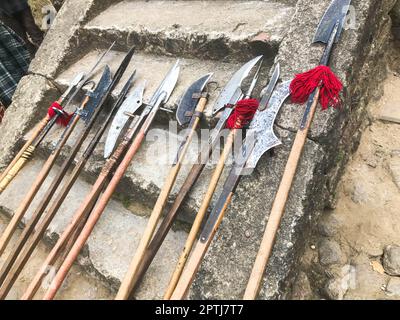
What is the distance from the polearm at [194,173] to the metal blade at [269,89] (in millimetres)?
236

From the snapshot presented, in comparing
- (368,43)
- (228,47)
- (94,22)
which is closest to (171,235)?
(228,47)

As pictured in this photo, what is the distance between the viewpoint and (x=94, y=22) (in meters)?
3.72

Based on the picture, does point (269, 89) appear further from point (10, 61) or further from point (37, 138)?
point (10, 61)

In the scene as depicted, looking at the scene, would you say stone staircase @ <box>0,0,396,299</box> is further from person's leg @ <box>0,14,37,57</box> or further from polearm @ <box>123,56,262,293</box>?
person's leg @ <box>0,14,37,57</box>

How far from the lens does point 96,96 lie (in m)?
2.91

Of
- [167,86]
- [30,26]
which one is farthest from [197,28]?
[30,26]

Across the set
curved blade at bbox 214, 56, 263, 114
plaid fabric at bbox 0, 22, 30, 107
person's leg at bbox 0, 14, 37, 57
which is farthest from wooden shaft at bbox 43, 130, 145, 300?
person's leg at bbox 0, 14, 37, 57

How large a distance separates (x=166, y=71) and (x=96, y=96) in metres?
0.65

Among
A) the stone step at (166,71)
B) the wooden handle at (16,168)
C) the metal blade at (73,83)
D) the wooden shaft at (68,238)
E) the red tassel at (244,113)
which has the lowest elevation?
the wooden shaft at (68,238)

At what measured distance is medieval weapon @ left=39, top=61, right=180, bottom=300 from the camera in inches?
82.2

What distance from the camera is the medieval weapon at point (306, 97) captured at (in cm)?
169

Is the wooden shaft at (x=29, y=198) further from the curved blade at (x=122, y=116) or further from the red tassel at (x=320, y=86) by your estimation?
the red tassel at (x=320, y=86)

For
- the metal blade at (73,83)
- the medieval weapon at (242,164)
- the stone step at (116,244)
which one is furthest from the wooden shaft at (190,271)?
the metal blade at (73,83)

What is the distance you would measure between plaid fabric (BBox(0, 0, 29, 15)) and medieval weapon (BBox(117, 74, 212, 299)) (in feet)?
11.2
